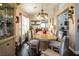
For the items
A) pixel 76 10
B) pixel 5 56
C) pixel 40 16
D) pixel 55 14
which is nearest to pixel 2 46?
pixel 5 56

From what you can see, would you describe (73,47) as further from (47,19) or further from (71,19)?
(47,19)

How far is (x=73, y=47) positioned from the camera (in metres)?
2.33

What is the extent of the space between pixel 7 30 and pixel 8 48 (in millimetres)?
313

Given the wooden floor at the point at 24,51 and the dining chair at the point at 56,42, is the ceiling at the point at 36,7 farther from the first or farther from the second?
the wooden floor at the point at 24,51

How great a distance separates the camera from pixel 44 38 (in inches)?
99.1

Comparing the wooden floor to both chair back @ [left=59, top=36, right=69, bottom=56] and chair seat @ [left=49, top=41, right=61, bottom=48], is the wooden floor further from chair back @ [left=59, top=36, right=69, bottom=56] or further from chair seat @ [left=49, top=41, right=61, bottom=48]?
chair seat @ [left=49, top=41, right=61, bottom=48]

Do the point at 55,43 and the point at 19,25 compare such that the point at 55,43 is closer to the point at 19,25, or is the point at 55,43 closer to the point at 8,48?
the point at 19,25

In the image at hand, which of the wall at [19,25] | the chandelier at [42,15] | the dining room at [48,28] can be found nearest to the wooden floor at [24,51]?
the dining room at [48,28]

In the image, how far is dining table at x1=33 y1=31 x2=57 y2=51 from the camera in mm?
2469

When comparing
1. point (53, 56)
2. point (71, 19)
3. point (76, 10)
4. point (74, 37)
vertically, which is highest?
point (76, 10)

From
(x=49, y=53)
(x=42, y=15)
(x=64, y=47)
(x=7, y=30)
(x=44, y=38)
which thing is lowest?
(x=49, y=53)

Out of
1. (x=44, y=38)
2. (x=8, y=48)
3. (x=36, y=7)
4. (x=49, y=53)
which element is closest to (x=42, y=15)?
(x=36, y=7)

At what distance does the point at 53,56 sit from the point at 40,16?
28.4 inches

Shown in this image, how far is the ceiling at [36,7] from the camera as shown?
7.82ft
